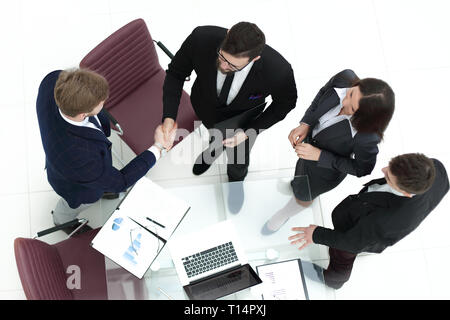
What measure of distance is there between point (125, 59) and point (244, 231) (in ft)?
3.99

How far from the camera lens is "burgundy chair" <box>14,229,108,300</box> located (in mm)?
1874

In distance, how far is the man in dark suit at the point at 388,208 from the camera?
5.93 feet

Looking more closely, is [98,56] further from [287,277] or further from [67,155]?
[287,277]

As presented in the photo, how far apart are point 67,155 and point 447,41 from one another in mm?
3317

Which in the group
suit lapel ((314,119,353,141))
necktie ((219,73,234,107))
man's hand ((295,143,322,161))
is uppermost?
necktie ((219,73,234,107))

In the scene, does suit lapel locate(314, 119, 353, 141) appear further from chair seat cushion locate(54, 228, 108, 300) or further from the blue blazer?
chair seat cushion locate(54, 228, 108, 300)

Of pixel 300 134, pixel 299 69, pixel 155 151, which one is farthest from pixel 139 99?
pixel 299 69

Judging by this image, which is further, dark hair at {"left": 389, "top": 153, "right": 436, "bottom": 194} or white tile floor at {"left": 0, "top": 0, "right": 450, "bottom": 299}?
white tile floor at {"left": 0, "top": 0, "right": 450, "bottom": 299}

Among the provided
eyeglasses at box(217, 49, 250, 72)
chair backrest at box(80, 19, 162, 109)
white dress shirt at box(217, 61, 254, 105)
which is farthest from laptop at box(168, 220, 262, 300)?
chair backrest at box(80, 19, 162, 109)

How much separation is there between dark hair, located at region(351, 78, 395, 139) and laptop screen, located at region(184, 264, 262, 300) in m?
0.94
